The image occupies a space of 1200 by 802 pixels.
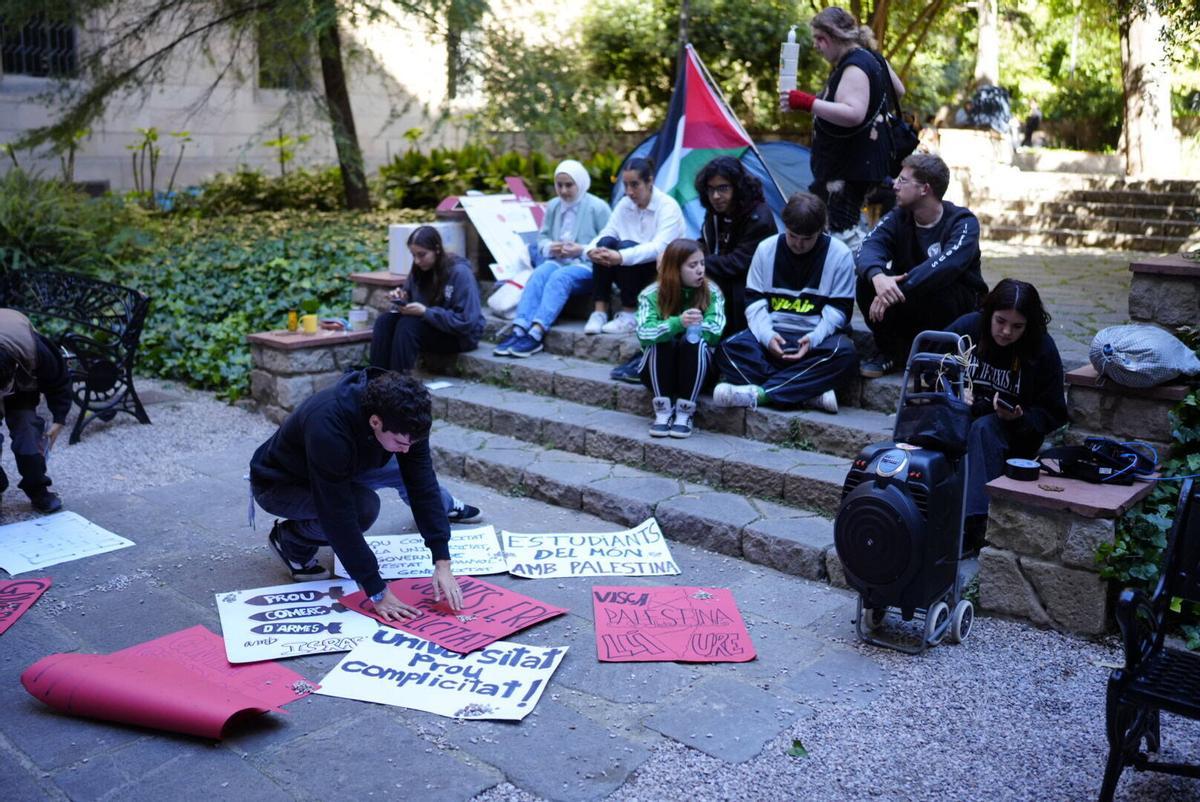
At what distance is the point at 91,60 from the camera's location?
10727mm

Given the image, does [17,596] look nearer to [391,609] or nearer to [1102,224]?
[391,609]

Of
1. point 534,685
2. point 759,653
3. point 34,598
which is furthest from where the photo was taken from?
point 34,598

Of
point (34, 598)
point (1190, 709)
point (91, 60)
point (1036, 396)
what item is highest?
point (91, 60)

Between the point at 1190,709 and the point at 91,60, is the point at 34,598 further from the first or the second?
the point at 91,60

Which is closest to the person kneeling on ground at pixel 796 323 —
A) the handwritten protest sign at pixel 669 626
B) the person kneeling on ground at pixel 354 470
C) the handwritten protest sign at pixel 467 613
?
the handwritten protest sign at pixel 669 626

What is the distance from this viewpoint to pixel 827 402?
5648mm

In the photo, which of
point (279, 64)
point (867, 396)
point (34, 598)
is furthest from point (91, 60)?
point (867, 396)

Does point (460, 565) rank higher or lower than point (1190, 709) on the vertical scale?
lower

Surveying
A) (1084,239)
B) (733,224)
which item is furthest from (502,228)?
(1084,239)

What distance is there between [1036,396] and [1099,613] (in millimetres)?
981

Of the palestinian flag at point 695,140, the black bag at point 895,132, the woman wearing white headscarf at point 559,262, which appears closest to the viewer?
the black bag at point 895,132

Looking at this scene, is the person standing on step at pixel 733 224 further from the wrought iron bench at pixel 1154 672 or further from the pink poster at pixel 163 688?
the pink poster at pixel 163 688

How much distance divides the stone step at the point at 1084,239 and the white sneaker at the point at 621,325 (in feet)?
20.6

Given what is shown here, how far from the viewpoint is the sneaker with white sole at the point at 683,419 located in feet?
19.0
